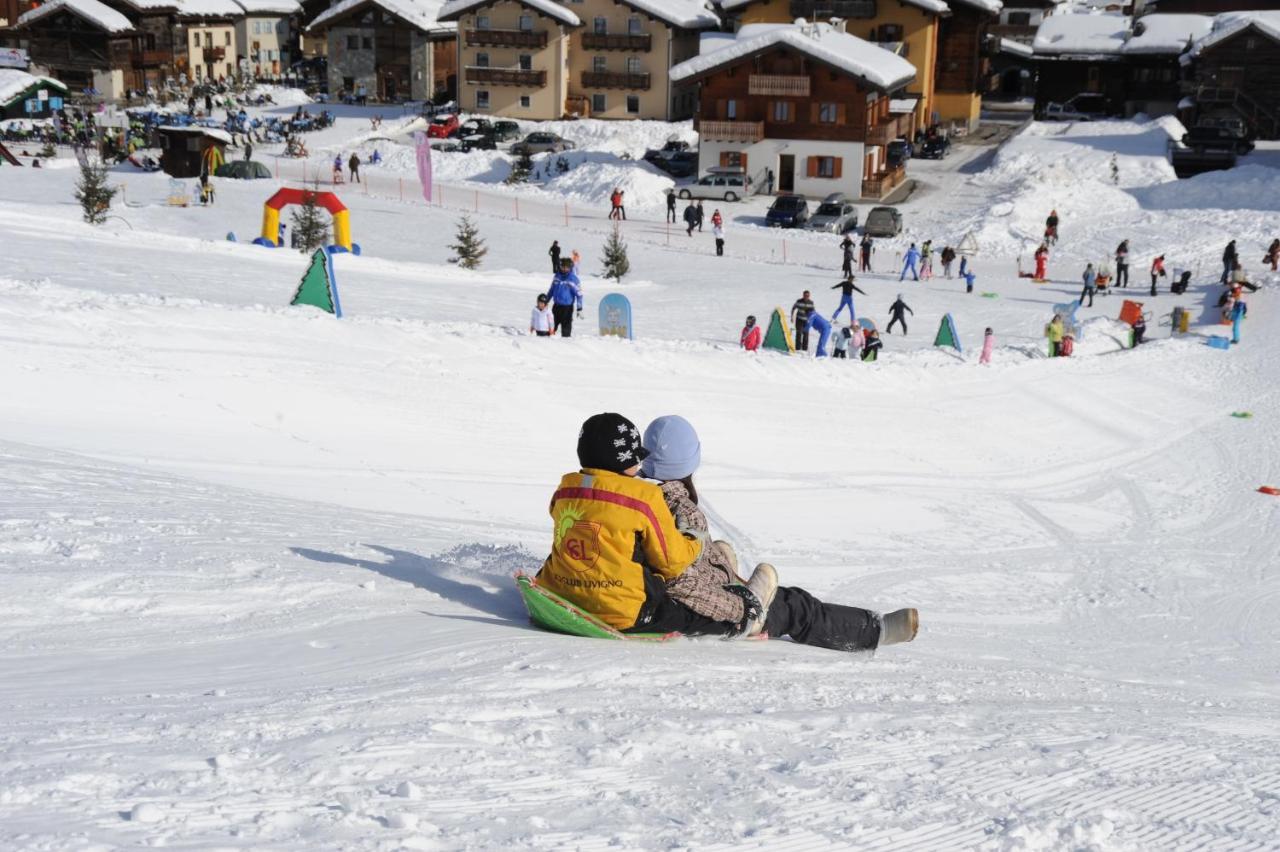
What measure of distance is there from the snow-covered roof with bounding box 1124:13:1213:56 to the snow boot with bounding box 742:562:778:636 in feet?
186

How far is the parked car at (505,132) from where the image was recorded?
177 ft

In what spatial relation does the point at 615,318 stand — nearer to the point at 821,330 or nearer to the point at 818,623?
the point at 821,330

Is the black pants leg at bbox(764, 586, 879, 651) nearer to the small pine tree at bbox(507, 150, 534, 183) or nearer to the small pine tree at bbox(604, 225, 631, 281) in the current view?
the small pine tree at bbox(604, 225, 631, 281)

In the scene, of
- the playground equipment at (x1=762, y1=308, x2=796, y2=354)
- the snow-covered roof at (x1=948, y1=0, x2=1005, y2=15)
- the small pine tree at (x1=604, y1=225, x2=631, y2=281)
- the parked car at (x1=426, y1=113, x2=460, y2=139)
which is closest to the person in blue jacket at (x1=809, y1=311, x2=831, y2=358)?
the playground equipment at (x1=762, y1=308, x2=796, y2=354)

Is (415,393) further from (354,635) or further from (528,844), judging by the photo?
(528,844)

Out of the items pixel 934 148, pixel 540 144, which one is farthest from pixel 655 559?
pixel 934 148

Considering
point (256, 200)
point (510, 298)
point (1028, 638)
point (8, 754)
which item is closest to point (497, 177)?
point (256, 200)

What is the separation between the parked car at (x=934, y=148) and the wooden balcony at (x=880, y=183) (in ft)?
18.8

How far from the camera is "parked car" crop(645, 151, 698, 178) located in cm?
4781

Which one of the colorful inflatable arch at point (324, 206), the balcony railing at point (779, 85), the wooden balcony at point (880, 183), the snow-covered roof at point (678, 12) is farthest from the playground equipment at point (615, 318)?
the snow-covered roof at point (678, 12)

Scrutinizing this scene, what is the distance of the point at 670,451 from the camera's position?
6.50m

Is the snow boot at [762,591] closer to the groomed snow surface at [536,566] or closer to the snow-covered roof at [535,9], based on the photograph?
the groomed snow surface at [536,566]

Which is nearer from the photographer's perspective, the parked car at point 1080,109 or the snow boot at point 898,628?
the snow boot at point 898,628

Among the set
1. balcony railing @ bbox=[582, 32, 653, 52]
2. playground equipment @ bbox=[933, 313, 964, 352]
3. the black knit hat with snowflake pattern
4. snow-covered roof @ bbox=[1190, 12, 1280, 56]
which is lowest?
playground equipment @ bbox=[933, 313, 964, 352]
